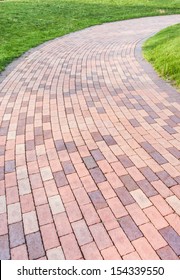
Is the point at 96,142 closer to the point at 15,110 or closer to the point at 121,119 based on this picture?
the point at 121,119

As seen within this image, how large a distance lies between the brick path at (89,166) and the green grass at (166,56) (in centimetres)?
35

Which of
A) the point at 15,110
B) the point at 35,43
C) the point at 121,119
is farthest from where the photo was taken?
the point at 35,43

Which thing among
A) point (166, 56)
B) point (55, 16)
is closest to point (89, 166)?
point (166, 56)

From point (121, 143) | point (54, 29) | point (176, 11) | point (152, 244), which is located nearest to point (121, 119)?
point (121, 143)

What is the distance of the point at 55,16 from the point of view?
1539cm

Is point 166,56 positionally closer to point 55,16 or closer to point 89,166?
point 89,166

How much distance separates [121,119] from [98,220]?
2449 millimetres

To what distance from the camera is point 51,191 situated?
136 inches

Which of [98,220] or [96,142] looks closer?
[98,220]

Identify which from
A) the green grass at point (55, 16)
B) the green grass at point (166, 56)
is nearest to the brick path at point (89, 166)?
the green grass at point (166, 56)

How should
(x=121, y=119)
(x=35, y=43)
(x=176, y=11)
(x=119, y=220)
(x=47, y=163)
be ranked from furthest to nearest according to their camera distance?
(x=176, y=11) → (x=35, y=43) → (x=121, y=119) → (x=47, y=163) → (x=119, y=220)

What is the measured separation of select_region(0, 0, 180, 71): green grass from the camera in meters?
10.7

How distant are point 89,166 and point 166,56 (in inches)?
212

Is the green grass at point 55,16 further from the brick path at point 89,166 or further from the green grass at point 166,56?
the green grass at point 166,56
